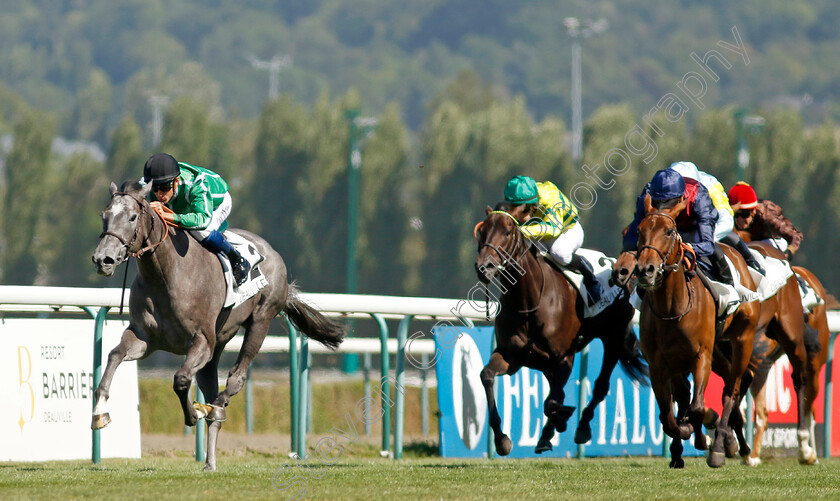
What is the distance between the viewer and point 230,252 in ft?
24.4

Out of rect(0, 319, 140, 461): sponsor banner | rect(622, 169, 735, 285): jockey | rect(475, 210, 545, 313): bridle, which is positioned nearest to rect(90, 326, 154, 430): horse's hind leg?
rect(0, 319, 140, 461): sponsor banner

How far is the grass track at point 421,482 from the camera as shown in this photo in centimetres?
552

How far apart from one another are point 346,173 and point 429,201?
10.2ft

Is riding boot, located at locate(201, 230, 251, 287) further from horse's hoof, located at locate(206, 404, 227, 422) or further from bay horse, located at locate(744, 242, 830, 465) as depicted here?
bay horse, located at locate(744, 242, 830, 465)

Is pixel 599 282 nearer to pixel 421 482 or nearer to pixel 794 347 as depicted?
pixel 794 347

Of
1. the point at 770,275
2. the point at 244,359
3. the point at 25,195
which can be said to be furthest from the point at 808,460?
the point at 25,195

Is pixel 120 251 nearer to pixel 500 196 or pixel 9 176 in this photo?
pixel 500 196

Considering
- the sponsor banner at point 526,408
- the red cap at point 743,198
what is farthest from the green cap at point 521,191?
the red cap at point 743,198

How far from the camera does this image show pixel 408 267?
43.9 meters

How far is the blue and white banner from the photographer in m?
9.48

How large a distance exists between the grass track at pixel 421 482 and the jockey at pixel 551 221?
1411 mm

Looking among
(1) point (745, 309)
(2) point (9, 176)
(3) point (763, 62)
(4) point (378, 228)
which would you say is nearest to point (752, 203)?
(1) point (745, 309)

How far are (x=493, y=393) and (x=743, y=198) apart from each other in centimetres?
313

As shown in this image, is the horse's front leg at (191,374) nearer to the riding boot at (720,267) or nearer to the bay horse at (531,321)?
the bay horse at (531,321)
